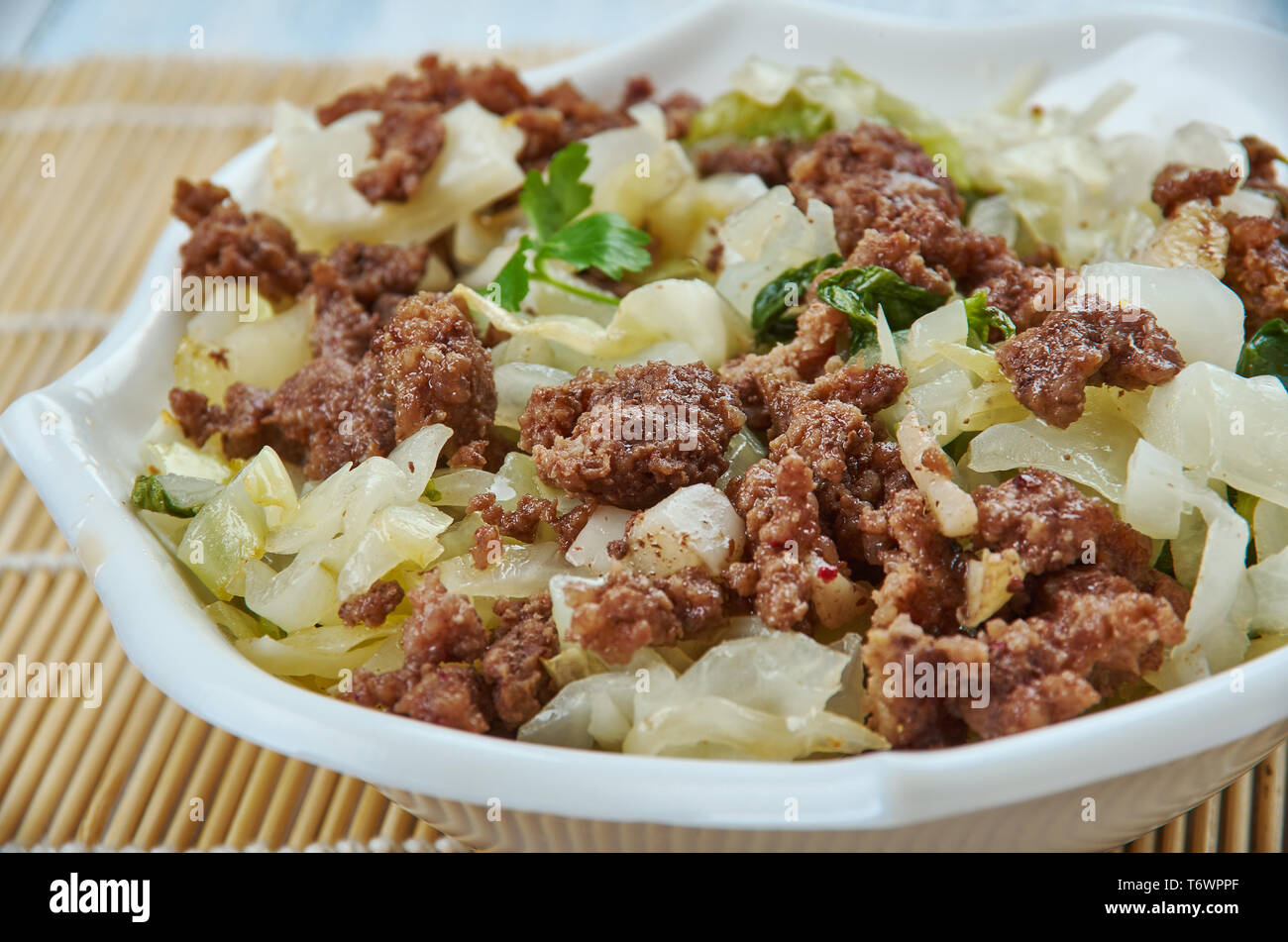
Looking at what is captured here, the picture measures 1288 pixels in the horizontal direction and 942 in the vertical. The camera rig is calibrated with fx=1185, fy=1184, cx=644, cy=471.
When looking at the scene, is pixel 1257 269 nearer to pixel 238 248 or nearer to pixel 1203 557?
pixel 1203 557

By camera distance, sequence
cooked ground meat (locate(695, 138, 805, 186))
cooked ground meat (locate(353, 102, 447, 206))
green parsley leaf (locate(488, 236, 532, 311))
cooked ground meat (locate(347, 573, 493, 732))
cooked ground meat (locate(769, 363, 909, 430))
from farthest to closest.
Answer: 1. cooked ground meat (locate(695, 138, 805, 186))
2. cooked ground meat (locate(353, 102, 447, 206))
3. green parsley leaf (locate(488, 236, 532, 311))
4. cooked ground meat (locate(769, 363, 909, 430))
5. cooked ground meat (locate(347, 573, 493, 732))

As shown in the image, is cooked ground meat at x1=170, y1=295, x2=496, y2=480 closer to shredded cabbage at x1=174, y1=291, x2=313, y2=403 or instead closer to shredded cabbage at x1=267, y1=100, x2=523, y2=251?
shredded cabbage at x1=174, y1=291, x2=313, y2=403

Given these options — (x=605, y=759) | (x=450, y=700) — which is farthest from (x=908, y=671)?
(x=450, y=700)

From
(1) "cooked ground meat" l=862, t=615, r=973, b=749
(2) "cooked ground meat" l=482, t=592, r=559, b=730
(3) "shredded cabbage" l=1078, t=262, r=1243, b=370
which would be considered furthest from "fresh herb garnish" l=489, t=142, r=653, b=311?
(1) "cooked ground meat" l=862, t=615, r=973, b=749

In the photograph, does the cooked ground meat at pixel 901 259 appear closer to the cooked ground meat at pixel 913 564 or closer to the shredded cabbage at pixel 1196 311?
the shredded cabbage at pixel 1196 311

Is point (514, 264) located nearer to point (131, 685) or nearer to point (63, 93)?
point (131, 685)
